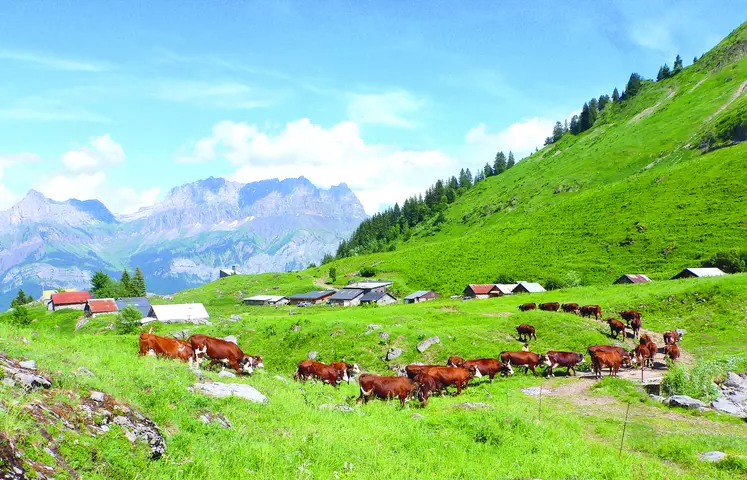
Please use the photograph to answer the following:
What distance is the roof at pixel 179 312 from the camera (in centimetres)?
9144

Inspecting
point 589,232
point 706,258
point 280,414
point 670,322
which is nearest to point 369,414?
point 280,414

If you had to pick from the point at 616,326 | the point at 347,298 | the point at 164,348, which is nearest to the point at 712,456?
the point at 164,348

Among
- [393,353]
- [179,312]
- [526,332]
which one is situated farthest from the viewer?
[179,312]

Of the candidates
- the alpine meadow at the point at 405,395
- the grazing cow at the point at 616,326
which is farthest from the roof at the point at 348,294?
the grazing cow at the point at 616,326

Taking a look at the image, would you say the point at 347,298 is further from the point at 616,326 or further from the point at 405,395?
the point at 405,395

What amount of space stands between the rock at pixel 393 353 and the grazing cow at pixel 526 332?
36.0ft

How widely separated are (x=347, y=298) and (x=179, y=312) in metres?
40.1

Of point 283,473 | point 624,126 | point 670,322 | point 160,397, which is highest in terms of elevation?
point 624,126

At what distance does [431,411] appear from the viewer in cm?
1817

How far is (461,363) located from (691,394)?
11.6 metres

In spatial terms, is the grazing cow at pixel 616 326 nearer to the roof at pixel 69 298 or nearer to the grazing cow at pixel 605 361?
the grazing cow at pixel 605 361

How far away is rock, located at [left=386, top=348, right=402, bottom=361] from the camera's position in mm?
31578

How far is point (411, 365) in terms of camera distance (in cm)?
2483

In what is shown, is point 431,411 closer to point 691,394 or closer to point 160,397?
point 160,397
